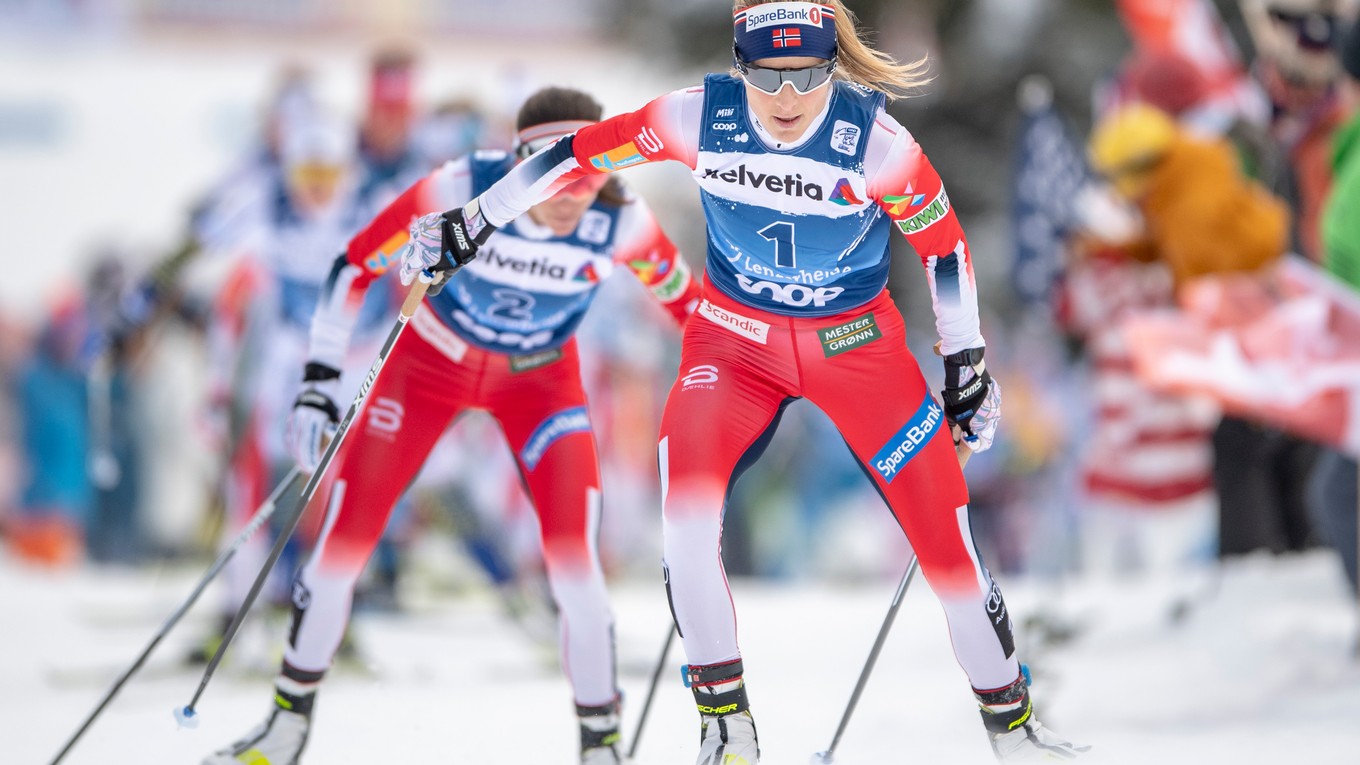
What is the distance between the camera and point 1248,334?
7672 mm

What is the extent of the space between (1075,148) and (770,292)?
5476 mm

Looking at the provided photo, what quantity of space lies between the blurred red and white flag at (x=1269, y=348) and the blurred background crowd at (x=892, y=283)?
22mm

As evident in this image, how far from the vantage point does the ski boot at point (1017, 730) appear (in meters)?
4.30

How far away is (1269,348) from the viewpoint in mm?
7387

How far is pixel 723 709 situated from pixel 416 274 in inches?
66.4

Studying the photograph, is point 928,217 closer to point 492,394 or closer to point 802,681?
point 492,394

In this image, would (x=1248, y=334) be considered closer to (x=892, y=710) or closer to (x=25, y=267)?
(x=892, y=710)

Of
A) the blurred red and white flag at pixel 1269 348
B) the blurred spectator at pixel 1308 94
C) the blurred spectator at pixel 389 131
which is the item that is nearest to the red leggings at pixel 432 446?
the blurred spectator at pixel 389 131

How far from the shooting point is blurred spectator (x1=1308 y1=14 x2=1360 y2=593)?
20.7ft

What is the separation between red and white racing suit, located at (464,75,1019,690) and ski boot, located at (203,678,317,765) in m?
1.35

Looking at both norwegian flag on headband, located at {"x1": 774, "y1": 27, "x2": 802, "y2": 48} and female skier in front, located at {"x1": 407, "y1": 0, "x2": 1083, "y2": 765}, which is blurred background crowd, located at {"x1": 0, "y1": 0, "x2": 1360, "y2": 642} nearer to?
female skier in front, located at {"x1": 407, "y1": 0, "x2": 1083, "y2": 765}

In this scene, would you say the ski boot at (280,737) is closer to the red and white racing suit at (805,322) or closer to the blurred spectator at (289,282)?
the red and white racing suit at (805,322)

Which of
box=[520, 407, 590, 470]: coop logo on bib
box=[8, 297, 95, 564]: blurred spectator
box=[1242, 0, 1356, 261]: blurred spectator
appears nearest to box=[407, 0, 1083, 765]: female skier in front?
box=[520, 407, 590, 470]: coop logo on bib

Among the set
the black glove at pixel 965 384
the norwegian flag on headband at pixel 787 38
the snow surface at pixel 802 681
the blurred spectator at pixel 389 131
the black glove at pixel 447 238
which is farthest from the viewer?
the blurred spectator at pixel 389 131
